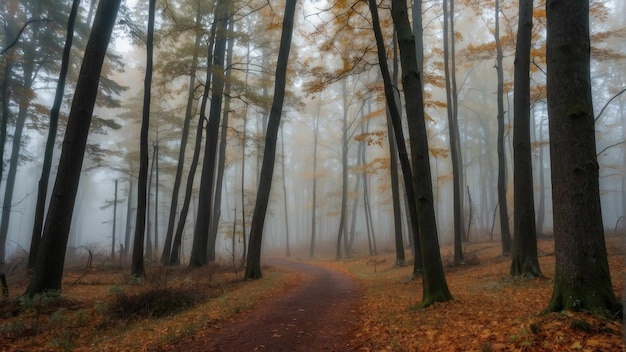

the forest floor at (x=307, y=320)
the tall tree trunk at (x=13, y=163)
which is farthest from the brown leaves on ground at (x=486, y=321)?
the tall tree trunk at (x=13, y=163)

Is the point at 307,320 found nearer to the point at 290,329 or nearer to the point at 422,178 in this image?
the point at 290,329

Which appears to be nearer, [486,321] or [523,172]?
[486,321]

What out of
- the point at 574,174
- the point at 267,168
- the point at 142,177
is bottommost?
the point at 574,174

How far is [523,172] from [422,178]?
4297 millimetres

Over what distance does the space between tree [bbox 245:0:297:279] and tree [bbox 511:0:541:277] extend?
24.8 ft

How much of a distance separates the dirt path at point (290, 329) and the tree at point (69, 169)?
4818mm

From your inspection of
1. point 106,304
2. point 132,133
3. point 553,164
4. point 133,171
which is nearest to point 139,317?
point 106,304

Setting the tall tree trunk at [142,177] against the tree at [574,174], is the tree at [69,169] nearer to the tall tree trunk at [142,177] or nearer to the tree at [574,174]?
the tall tree trunk at [142,177]

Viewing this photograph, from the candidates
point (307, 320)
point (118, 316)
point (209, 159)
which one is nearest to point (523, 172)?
point (307, 320)

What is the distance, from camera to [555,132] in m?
4.52

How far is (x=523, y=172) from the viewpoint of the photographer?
31.0 ft

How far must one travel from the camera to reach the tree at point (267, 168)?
12.2 meters

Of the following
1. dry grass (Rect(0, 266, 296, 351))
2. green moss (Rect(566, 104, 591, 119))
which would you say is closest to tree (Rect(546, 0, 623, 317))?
green moss (Rect(566, 104, 591, 119))

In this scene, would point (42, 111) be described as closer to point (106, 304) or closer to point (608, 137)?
→ point (106, 304)
